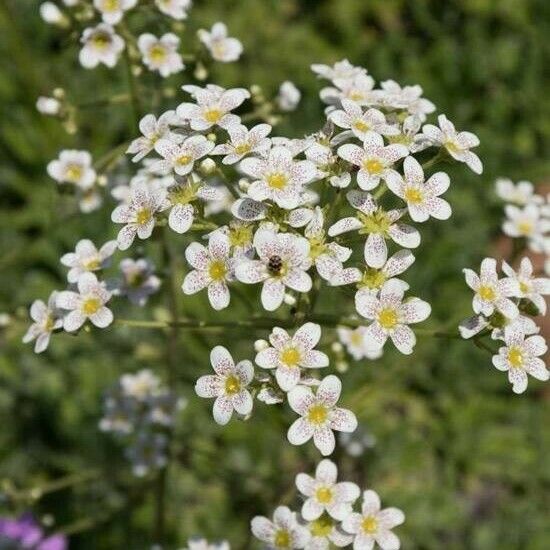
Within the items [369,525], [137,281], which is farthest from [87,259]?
[369,525]

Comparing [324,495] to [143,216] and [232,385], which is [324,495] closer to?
[232,385]

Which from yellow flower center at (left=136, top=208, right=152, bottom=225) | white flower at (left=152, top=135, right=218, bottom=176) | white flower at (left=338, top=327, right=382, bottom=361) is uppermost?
white flower at (left=152, top=135, right=218, bottom=176)

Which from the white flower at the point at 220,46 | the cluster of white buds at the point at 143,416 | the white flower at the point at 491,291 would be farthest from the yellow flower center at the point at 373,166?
the cluster of white buds at the point at 143,416

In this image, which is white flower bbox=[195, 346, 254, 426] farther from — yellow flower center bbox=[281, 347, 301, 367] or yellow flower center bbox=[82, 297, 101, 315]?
yellow flower center bbox=[82, 297, 101, 315]

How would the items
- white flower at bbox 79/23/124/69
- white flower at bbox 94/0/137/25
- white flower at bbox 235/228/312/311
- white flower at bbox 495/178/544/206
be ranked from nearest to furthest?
white flower at bbox 235/228/312/311 → white flower at bbox 94/0/137/25 → white flower at bbox 79/23/124/69 → white flower at bbox 495/178/544/206

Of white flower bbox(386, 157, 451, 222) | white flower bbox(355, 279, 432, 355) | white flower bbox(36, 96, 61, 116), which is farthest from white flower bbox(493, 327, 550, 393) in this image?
white flower bbox(36, 96, 61, 116)

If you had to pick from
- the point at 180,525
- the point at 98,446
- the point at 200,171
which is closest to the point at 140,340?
the point at 98,446
